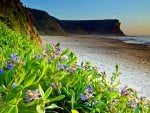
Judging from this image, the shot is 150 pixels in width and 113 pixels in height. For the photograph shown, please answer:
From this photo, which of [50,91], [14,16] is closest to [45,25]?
[14,16]

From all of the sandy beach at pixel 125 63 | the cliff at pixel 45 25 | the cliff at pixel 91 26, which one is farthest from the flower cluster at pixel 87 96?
the cliff at pixel 91 26

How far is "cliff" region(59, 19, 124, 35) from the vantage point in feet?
563

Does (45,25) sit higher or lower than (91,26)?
higher

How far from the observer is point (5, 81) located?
2.68 m

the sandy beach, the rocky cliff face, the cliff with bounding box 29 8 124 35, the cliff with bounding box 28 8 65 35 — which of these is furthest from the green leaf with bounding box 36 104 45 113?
the cliff with bounding box 29 8 124 35

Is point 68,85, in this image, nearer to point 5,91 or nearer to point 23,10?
point 5,91

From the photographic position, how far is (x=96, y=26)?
181125 mm

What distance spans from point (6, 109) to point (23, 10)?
46.4 ft

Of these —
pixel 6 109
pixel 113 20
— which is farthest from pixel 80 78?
pixel 113 20

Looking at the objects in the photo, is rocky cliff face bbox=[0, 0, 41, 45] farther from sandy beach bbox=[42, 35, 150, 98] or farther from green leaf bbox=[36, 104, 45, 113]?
green leaf bbox=[36, 104, 45, 113]

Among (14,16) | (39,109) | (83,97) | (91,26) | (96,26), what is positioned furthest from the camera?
(96,26)

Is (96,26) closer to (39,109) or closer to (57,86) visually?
(57,86)

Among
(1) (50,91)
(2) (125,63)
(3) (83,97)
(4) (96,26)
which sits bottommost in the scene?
(4) (96,26)

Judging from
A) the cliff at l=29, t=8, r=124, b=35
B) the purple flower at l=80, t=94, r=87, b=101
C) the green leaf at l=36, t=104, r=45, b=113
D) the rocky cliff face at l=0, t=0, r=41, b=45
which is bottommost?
the cliff at l=29, t=8, r=124, b=35
